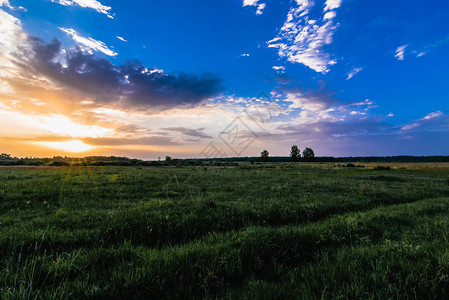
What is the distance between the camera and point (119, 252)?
163 inches

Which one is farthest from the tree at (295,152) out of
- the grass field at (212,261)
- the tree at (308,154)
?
the grass field at (212,261)

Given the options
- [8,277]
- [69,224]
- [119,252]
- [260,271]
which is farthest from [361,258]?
[69,224]

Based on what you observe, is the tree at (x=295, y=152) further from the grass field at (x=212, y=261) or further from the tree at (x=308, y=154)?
the grass field at (x=212, y=261)

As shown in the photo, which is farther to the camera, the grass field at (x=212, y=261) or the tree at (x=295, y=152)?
the tree at (x=295, y=152)

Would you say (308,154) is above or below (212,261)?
above

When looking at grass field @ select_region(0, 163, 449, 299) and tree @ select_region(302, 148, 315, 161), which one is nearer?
grass field @ select_region(0, 163, 449, 299)

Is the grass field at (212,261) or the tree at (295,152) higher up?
the tree at (295,152)

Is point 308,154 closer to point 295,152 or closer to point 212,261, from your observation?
point 295,152

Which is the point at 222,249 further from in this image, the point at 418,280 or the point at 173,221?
the point at 418,280

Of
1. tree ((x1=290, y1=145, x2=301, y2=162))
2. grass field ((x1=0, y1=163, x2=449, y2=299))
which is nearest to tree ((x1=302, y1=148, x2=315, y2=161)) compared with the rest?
tree ((x1=290, y1=145, x2=301, y2=162))

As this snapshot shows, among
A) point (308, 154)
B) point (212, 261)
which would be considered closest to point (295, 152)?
point (308, 154)

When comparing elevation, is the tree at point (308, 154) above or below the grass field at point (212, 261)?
above

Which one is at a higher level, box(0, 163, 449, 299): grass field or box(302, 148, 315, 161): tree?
box(302, 148, 315, 161): tree

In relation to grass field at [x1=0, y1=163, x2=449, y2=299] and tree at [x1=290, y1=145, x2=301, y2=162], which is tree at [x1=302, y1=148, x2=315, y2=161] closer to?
tree at [x1=290, y1=145, x2=301, y2=162]
